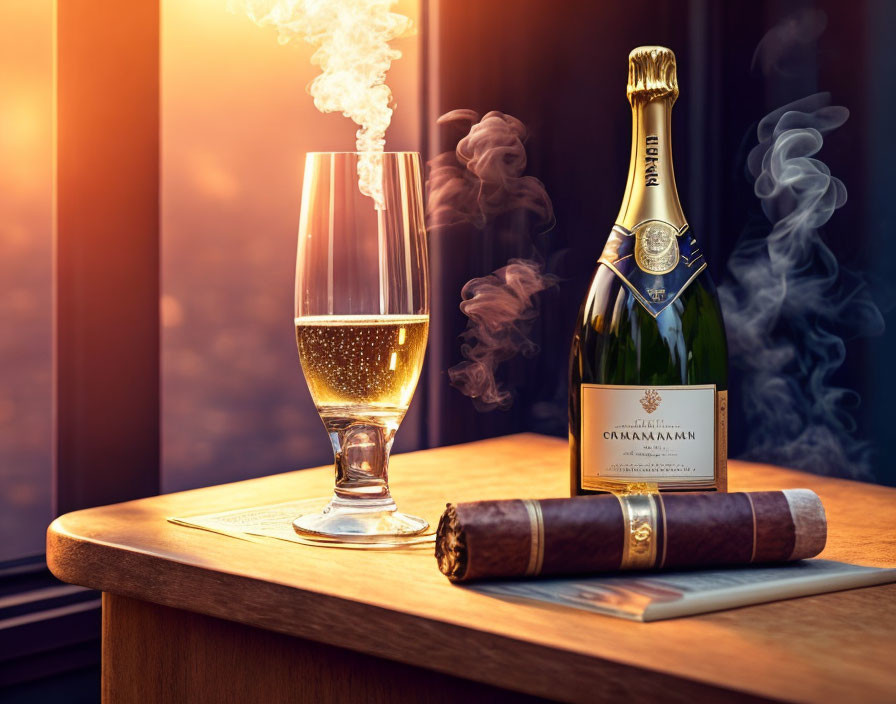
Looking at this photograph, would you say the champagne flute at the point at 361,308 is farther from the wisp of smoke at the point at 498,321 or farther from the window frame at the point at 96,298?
the wisp of smoke at the point at 498,321

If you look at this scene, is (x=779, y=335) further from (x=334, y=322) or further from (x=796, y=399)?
(x=334, y=322)

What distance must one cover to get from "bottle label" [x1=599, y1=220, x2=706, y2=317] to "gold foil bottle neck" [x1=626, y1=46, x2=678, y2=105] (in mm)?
131

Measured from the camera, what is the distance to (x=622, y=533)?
0.79m

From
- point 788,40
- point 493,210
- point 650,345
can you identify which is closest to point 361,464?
point 650,345

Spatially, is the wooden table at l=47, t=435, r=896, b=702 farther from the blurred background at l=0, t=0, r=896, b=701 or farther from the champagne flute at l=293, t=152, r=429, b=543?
the blurred background at l=0, t=0, r=896, b=701

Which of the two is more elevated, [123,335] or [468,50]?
[468,50]

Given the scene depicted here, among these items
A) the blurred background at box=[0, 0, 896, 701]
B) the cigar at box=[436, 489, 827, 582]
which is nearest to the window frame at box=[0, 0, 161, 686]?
the blurred background at box=[0, 0, 896, 701]

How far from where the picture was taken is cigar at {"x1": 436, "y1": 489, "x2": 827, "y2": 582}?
2.54ft

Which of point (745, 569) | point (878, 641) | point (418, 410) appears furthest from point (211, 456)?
point (878, 641)

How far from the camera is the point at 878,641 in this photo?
69cm

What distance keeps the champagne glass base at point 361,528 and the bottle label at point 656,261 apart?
1.10ft

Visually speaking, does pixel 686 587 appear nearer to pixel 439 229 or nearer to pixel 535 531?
pixel 535 531

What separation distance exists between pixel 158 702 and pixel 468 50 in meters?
1.95

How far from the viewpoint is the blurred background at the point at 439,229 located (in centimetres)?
194
